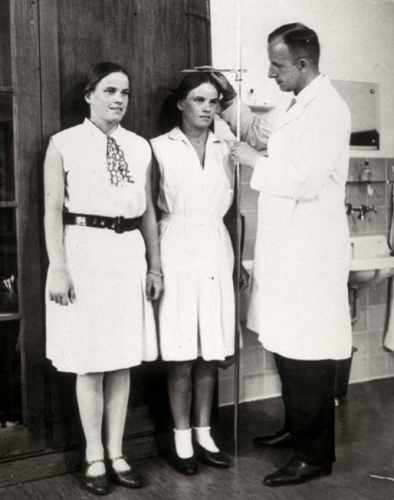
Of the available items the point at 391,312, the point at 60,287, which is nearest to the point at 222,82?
the point at 60,287

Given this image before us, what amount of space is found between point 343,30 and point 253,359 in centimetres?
218

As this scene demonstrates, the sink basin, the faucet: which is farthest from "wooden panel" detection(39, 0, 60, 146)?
the faucet

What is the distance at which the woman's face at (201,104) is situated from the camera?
3012 millimetres

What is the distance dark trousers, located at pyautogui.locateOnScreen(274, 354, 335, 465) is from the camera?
9.48ft

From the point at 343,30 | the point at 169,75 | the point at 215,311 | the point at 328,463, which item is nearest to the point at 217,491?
the point at 328,463

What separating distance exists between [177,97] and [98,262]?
0.86 m

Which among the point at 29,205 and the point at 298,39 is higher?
the point at 298,39

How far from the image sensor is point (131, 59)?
10.2 feet

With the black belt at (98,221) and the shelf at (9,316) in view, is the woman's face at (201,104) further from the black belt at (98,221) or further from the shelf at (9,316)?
the shelf at (9,316)

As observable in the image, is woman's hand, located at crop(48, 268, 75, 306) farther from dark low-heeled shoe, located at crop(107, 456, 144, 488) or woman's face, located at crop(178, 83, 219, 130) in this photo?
woman's face, located at crop(178, 83, 219, 130)

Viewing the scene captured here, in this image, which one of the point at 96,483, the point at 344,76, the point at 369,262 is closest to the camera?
the point at 96,483

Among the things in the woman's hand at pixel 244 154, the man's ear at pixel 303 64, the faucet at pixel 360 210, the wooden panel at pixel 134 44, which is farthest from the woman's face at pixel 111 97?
the faucet at pixel 360 210

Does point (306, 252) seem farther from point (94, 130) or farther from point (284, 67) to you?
point (94, 130)

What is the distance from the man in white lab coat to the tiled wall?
3.78ft
